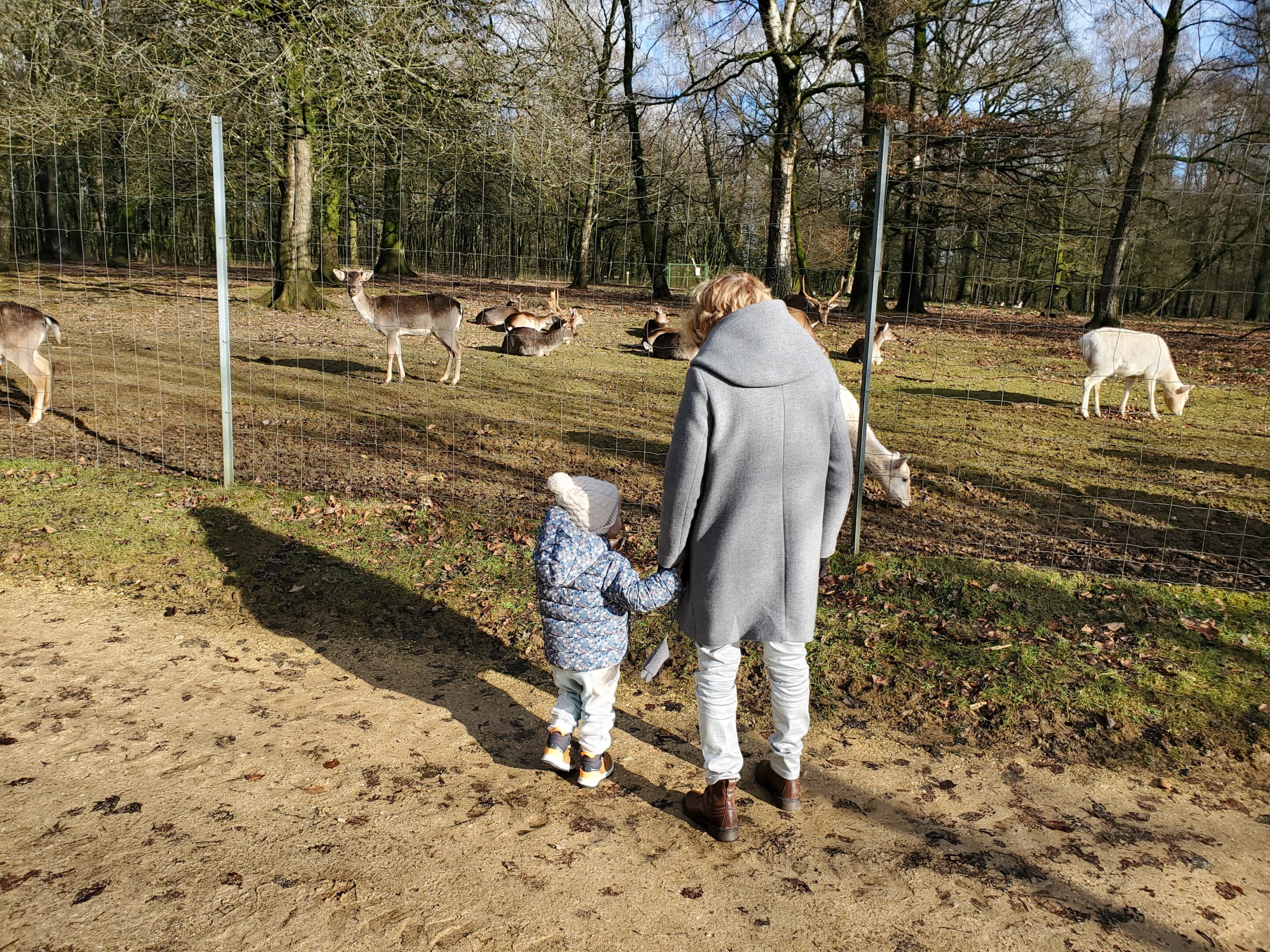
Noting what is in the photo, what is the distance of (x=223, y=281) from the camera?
6.38 m

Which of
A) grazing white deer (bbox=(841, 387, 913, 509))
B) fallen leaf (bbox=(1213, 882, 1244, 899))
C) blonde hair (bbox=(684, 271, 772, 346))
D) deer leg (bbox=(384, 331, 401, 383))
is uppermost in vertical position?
blonde hair (bbox=(684, 271, 772, 346))

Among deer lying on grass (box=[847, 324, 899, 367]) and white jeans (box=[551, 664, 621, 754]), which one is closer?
white jeans (box=[551, 664, 621, 754])

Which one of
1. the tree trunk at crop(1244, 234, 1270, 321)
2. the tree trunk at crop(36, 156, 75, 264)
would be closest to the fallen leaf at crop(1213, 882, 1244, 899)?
the tree trunk at crop(1244, 234, 1270, 321)

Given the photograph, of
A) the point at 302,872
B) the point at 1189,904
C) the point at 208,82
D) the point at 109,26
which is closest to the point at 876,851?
the point at 1189,904

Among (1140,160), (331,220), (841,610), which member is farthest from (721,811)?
(331,220)

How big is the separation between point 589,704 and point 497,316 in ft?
46.0

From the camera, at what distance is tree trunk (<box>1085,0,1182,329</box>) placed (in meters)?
15.4

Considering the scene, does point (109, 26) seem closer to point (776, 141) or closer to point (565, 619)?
point (776, 141)

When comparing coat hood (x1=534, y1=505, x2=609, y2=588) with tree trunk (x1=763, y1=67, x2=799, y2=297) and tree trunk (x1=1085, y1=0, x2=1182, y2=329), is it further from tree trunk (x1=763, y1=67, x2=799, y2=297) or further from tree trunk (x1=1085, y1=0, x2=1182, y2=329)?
tree trunk (x1=1085, y1=0, x2=1182, y2=329)

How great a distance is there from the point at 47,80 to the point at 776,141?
37.9 ft

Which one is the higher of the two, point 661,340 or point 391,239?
point 391,239

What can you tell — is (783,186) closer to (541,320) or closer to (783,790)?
(783,790)

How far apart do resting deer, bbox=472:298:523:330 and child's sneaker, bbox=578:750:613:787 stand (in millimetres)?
13173

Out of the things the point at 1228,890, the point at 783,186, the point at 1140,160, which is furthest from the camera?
the point at 1140,160
